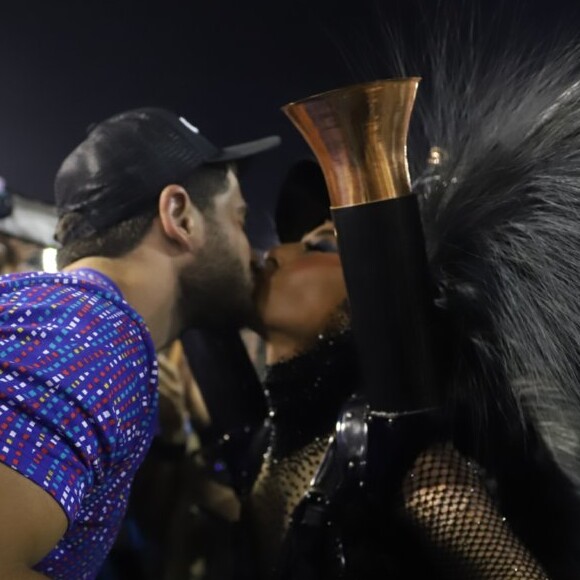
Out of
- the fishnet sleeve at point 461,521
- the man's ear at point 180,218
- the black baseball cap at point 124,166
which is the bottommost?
the fishnet sleeve at point 461,521

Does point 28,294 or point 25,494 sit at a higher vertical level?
point 28,294

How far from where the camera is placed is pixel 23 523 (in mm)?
561

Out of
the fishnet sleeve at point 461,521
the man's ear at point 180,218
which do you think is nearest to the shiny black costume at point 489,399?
the fishnet sleeve at point 461,521

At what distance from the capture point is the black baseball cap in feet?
3.04

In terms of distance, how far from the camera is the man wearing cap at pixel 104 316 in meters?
0.58

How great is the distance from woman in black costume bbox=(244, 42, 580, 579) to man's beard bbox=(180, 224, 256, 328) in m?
0.23

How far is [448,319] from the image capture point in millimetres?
769

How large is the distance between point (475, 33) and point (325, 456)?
477 mm

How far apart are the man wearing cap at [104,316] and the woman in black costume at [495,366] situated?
207 millimetres

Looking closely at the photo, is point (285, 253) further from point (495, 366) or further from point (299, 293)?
point (495, 366)

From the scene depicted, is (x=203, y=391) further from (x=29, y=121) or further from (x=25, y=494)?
(x=29, y=121)

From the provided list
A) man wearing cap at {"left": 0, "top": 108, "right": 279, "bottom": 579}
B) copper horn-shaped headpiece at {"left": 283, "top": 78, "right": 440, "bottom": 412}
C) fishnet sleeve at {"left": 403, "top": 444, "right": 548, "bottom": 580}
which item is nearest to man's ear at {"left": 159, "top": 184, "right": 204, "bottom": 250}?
man wearing cap at {"left": 0, "top": 108, "right": 279, "bottom": 579}

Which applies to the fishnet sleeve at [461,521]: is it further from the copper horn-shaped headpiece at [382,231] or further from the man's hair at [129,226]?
the man's hair at [129,226]

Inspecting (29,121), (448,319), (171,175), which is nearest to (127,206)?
(171,175)
